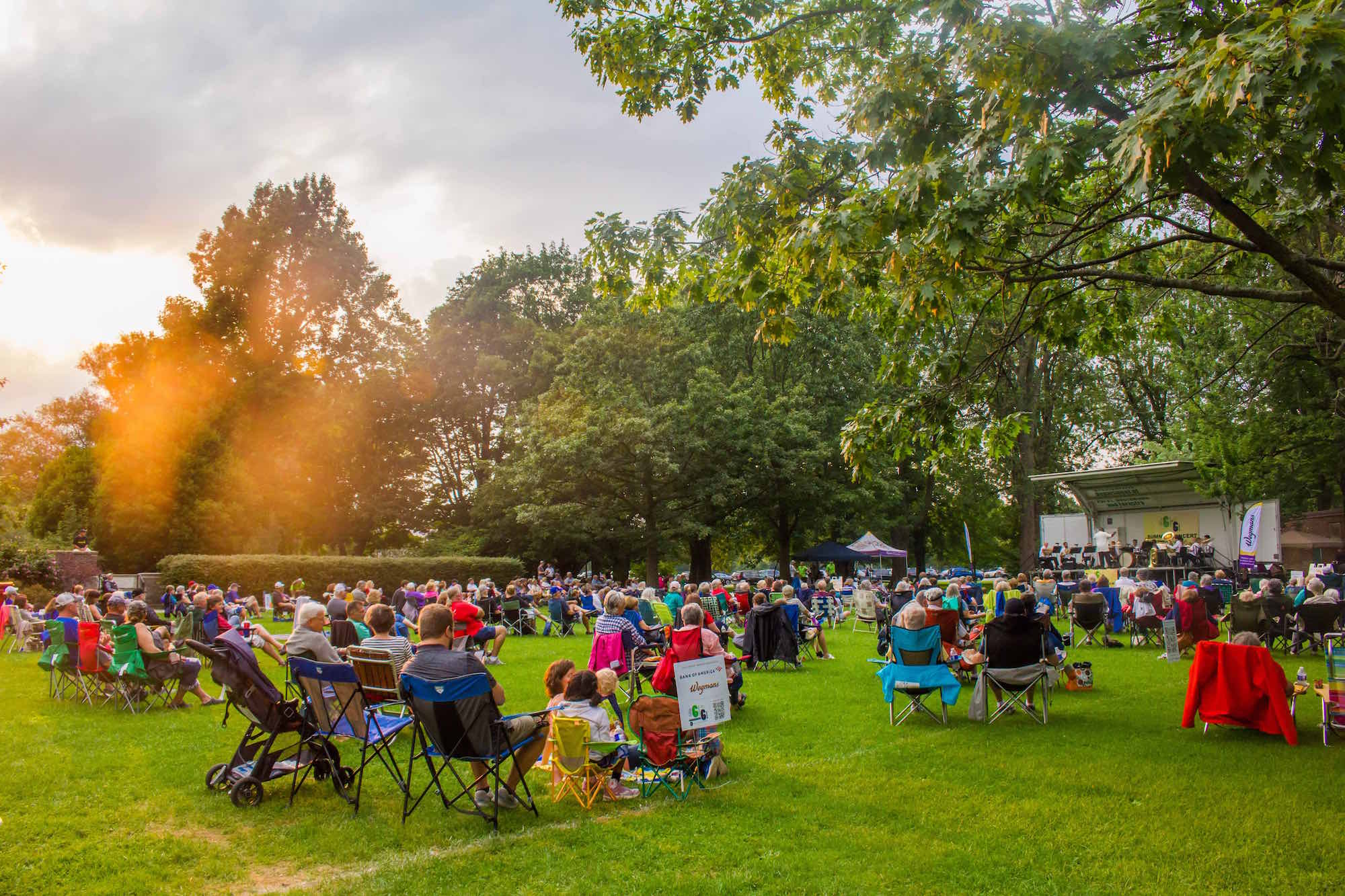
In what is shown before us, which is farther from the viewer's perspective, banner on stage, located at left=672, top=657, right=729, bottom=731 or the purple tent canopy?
the purple tent canopy

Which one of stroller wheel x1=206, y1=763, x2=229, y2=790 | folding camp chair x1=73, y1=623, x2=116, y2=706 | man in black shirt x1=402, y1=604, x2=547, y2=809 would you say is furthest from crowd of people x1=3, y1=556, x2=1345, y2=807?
stroller wheel x1=206, y1=763, x2=229, y2=790

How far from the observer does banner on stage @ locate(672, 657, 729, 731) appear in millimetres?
6078

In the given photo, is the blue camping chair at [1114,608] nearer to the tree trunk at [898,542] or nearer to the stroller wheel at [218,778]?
the stroller wheel at [218,778]

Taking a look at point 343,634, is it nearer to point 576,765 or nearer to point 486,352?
point 576,765

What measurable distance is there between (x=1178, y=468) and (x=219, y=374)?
32.7 meters

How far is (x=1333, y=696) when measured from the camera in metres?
7.19

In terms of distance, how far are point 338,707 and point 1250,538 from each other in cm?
2272

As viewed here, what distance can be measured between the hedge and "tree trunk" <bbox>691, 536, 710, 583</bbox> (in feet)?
24.9

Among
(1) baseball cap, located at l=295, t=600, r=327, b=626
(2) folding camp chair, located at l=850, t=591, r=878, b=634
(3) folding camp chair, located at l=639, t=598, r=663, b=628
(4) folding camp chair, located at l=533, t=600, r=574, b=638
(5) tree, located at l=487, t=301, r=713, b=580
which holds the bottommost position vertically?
(4) folding camp chair, located at l=533, t=600, r=574, b=638

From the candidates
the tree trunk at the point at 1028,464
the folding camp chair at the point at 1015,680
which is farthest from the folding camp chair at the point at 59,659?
the tree trunk at the point at 1028,464

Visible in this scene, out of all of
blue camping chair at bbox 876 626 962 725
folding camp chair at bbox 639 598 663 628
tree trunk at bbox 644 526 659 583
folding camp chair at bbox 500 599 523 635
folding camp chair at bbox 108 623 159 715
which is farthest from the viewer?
tree trunk at bbox 644 526 659 583

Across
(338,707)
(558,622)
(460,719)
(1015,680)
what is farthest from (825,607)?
(460,719)

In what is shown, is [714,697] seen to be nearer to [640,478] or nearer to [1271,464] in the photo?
[1271,464]

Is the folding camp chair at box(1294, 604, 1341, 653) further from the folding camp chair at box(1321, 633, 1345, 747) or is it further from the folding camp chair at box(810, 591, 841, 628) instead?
the folding camp chair at box(810, 591, 841, 628)
